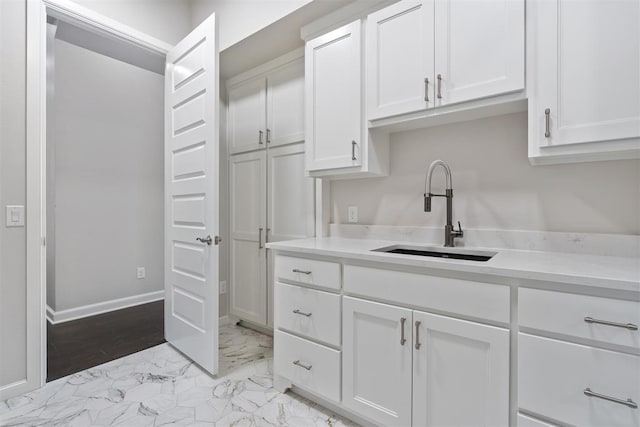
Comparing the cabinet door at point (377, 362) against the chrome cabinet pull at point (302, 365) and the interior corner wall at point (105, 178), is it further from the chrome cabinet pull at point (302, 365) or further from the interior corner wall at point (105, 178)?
the interior corner wall at point (105, 178)

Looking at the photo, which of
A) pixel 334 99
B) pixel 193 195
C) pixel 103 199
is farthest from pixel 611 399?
pixel 103 199

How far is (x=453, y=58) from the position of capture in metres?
1.54

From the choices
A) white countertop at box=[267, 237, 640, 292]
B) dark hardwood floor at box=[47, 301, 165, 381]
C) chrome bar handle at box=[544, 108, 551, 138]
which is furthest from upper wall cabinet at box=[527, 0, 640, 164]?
dark hardwood floor at box=[47, 301, 165, 381]

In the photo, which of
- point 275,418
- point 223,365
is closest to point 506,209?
point 275,418

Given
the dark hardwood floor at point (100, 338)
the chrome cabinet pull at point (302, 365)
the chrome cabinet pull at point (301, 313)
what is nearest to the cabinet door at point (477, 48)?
the chrome cabinet pull at point (301, 313)

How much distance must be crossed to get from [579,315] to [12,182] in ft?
9.13

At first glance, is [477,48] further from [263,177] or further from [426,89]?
[263,177]

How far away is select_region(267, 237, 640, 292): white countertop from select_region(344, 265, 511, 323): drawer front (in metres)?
0.06

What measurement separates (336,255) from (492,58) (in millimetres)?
1150

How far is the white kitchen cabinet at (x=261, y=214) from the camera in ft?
8.32

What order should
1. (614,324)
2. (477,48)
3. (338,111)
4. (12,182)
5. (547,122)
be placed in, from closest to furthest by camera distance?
(614,324), (547,122), (477,48), (12,182), (338,111)

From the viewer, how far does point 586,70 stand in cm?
124

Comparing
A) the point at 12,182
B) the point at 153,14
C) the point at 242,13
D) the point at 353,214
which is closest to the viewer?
the point at 12,182

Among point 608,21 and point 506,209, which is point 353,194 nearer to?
point 506,209
